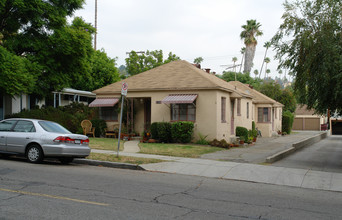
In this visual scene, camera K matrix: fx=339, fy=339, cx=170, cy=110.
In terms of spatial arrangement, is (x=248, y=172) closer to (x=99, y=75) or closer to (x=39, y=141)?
(x=39, y=141)

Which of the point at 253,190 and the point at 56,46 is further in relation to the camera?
the point at 56,46

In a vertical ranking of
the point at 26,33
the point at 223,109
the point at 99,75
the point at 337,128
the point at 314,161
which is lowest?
the point at 314,161

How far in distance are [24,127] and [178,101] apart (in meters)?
9.51

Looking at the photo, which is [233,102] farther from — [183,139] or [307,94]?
[307,94]

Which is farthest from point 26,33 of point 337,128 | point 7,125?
point 337,128

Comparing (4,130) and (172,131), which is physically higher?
(4,130)

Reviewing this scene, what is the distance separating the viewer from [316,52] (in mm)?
12867

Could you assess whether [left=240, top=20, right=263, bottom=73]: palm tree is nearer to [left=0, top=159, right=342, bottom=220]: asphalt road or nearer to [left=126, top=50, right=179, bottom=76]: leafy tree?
[left=126, top=50, right=179, bottom=76]: leafy tree

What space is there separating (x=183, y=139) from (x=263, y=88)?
2560cm

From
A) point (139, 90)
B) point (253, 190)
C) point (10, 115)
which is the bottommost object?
point (253, 190)

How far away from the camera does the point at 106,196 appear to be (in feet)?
23.1

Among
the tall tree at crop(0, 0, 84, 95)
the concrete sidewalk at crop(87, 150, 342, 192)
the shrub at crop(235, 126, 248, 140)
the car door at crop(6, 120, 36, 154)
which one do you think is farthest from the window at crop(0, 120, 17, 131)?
the shrub at crop(235, 126, 248, 140)

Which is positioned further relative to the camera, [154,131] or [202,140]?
→ [154,131]

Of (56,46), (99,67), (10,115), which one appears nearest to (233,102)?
(56,46)
